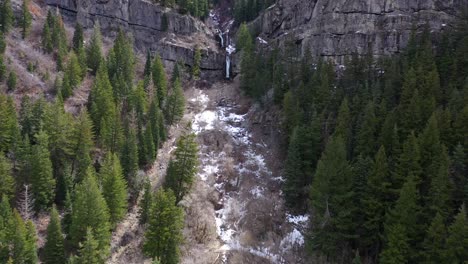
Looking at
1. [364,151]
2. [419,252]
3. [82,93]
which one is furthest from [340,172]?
[82,93]

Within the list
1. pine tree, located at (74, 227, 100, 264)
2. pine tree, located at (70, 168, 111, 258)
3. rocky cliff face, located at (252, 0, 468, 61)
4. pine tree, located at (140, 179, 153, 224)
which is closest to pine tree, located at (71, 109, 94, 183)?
pine tree, located at (140, 179, 153, 224)

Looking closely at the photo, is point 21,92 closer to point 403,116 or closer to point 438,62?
point 403,116

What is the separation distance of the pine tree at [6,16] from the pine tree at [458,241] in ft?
271

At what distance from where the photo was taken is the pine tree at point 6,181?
165 feet

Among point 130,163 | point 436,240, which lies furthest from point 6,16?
point 436,240

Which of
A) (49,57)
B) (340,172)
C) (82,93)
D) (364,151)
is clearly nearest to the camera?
(340,172)

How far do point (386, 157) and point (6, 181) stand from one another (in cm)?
4210

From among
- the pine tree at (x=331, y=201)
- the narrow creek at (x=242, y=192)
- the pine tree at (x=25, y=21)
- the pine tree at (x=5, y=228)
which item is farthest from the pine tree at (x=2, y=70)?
the pine tree at (x=331, y=201)

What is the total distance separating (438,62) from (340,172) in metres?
31.5

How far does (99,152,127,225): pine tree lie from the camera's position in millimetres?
52469

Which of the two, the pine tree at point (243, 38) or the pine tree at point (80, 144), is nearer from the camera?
the pine tree at point (80, 144)

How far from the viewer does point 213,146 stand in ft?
248

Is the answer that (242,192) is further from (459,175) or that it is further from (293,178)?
(459,175)

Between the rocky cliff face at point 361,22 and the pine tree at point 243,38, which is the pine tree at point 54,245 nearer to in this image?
the rocky cliff face at point 361,22
